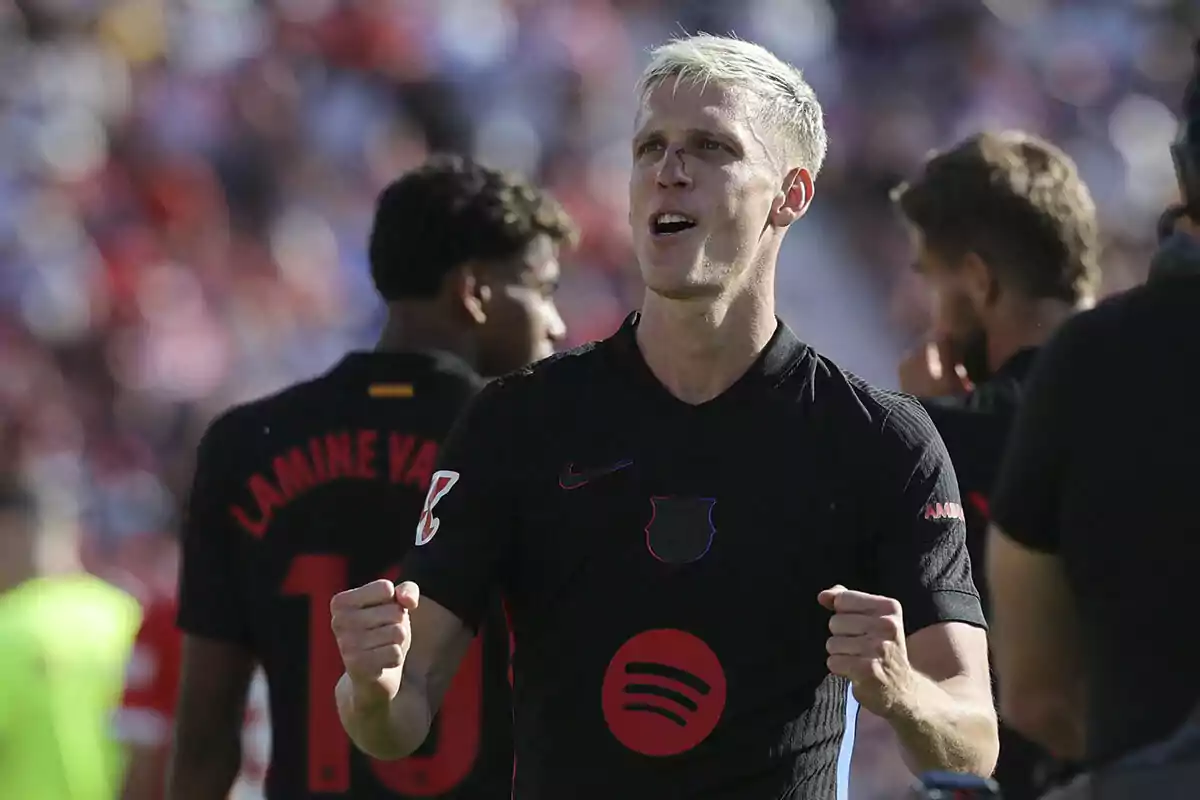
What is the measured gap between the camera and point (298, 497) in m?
4.31

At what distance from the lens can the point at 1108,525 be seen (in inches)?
99.6

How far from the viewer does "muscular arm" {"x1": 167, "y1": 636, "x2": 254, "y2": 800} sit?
4.30m

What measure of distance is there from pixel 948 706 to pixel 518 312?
1.86m

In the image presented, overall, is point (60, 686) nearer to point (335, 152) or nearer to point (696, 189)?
point (696, 189)

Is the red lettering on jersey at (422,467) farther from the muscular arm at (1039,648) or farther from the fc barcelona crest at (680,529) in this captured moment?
the muscular arm at (1039,648)

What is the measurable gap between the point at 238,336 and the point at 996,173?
8752 mm

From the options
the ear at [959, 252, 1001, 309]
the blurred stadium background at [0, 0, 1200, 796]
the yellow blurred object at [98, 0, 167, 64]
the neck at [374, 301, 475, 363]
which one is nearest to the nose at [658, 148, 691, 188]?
the neck at [374, 301, 475, 363]

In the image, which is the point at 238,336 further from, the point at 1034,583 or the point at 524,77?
the point at 1034,583

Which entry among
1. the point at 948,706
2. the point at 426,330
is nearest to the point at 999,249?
the point at 426,330

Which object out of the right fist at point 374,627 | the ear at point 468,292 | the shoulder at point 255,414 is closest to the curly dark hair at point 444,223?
the ear at point 468,292

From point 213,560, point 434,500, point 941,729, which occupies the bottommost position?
point 941,729

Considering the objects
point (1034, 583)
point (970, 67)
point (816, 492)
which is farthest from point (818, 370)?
point (970, 67)

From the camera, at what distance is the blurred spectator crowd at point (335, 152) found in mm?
12430

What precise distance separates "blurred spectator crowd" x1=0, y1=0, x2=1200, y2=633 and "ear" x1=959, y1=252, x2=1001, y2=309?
7.24 m
